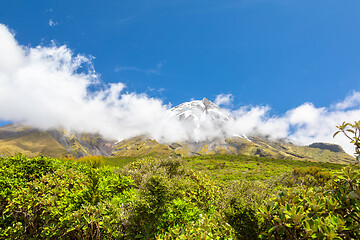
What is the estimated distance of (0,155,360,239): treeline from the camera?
2.32m

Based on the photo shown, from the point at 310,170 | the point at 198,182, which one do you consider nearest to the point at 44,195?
the point at 198,182

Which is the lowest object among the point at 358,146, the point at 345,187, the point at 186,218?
the point at 186,218

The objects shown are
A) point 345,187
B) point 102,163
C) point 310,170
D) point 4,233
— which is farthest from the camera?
point 310,170

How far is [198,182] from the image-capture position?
21.7ft

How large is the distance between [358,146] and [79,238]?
5443mm

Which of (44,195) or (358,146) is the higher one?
(358,146)

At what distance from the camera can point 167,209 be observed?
166 inches

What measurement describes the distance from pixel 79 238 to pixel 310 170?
11.6 m

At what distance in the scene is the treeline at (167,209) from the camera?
232cm

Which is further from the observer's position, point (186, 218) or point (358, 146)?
point (186, 218)

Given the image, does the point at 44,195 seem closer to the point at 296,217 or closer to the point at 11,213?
the point at 11,213

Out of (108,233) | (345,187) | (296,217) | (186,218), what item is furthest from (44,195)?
(345,187)

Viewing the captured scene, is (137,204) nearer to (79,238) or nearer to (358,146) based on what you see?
(79,238)

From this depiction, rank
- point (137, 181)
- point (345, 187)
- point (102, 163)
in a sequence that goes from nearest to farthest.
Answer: point (345, 187)
point (137, 181)
point (102, 163)
